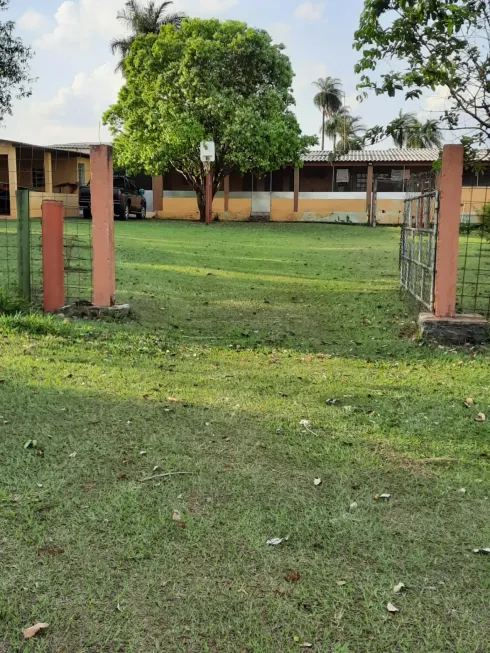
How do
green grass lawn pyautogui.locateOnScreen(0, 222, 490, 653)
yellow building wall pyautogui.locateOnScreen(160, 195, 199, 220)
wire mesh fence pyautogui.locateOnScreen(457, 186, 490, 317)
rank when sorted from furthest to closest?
yellow building wall pyautogui.locateOnScreen(160, 195, 199, 220) < wire mesh fence pyautogui.locateOnScreen(457, 186, 490, 317) < green grass lawn pyautogui.locateOnScreen(0, 222, 490, 653)

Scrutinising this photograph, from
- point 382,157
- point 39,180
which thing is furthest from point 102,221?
point 382,157

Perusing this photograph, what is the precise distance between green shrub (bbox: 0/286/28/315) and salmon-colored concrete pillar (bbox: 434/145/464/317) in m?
4.06

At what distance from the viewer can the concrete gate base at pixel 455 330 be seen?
235 inches

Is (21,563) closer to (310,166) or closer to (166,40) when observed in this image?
(166,40)

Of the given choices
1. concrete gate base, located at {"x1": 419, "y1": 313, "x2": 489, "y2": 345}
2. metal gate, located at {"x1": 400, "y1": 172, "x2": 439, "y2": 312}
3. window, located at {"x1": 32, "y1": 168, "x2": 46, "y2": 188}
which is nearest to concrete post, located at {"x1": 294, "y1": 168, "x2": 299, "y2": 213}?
window, located at {"x1": 32, "y1": 168, "x2": 46, "y2": 188}

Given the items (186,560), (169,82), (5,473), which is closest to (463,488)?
(186,560)

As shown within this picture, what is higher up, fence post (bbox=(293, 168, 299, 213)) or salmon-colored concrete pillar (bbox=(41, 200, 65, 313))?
fence post (bbox=(293, 168, 299, 213))

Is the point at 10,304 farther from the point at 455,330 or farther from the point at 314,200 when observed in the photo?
the point at 314,200

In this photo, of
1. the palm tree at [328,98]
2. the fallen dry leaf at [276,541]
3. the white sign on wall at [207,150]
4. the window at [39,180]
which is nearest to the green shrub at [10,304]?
the fallen dry leaf at [276,541]

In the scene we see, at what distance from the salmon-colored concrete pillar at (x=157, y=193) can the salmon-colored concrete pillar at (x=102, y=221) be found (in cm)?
2705

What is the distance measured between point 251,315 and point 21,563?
533 cm

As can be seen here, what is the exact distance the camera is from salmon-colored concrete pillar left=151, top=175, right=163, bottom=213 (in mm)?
33188

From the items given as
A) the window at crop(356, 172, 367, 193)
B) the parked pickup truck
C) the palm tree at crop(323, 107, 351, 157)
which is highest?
the palm tree at crop(323, 107, 351, 157)

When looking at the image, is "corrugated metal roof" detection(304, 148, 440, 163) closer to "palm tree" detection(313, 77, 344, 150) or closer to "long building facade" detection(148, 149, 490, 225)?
"long building facade" detection(148, 149, 490, 225)
